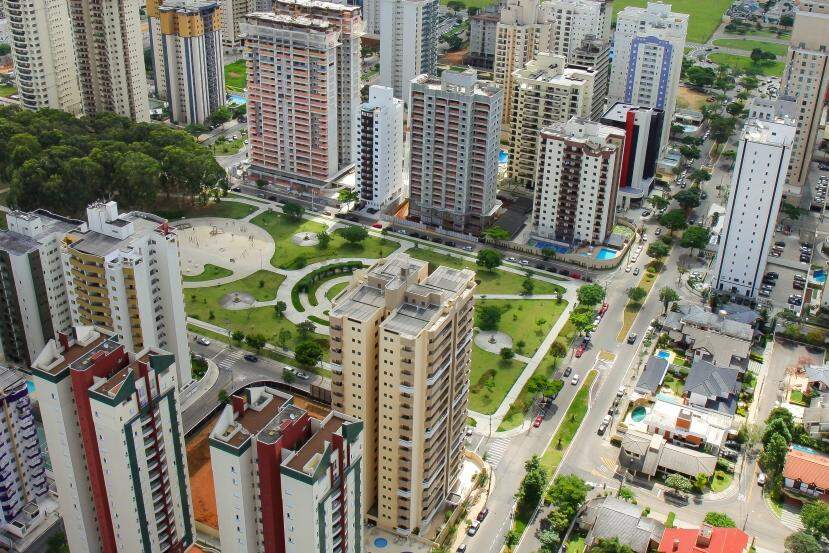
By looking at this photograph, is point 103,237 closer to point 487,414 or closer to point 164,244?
point 164,244

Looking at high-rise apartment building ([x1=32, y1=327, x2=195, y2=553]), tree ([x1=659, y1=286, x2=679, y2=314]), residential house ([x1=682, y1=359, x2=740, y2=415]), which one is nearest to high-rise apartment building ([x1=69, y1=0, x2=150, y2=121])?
high-rise apartment building ([x1=32, y1=327, x2=195, y2=553])

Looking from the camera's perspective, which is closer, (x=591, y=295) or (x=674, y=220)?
(x=591, y=295)

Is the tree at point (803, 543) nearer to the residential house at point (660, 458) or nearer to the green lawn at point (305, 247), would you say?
the residential house at point (660, 458)

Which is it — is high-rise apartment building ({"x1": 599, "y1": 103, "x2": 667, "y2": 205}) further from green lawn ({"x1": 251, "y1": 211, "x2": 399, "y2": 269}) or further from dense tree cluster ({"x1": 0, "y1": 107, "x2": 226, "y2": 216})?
dense tree cluster ({"x1": 0, "y1": 107, "x2": 226, "y2": 216})

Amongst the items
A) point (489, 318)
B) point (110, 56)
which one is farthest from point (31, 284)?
point (110, 56)

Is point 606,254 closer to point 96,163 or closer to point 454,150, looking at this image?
point 454,150

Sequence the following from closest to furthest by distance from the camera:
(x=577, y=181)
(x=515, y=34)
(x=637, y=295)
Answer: (x=637, y=295) < (x=577, y=181) < (x=515, y=34)

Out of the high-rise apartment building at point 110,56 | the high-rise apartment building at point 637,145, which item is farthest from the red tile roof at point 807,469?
the high-rise apartment building at point 110,56
